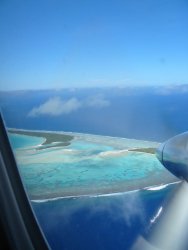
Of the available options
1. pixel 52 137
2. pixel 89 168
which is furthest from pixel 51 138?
pixel 89 168

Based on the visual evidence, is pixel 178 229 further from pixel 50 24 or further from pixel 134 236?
pixel 50 24

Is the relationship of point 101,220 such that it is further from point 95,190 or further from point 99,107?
point 99,107

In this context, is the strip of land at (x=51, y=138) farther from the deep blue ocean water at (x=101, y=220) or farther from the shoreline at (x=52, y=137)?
the deep blue ocean water at (x=101, y=220)

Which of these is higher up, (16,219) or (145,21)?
(145,21)

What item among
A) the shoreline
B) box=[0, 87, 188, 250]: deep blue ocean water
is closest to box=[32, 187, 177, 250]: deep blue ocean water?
box=[0, 87, 188, 250]: deep blue ocean water

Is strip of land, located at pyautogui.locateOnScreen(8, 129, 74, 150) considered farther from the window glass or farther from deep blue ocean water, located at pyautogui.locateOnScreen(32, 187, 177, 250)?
deep blue ocean water, located at pyautogui.locateOnScreen(32, 187, 177, 250)

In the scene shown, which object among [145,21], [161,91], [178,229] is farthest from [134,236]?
[145,21]

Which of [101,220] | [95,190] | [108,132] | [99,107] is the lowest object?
[101,220]
